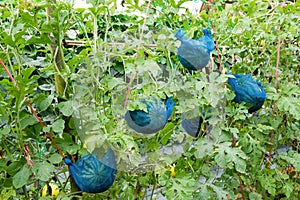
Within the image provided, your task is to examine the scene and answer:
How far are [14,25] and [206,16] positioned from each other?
1.90 ft

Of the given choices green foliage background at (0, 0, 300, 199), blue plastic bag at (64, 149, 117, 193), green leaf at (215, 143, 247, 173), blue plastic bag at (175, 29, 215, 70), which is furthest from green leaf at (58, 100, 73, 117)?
green leaf at (215, 143, 247, 173)

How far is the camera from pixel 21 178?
2.95ft

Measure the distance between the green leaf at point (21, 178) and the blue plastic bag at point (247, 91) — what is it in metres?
0.64

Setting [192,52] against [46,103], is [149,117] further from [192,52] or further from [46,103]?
[46,103]

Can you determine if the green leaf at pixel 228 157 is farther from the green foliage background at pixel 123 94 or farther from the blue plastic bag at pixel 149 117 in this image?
the blue plastic bag at pixel 149 117

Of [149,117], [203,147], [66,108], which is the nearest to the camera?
[149,117]

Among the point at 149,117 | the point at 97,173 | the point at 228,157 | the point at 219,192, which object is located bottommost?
the point at 219,192

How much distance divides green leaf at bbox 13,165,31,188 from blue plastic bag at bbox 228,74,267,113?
0.64 metres

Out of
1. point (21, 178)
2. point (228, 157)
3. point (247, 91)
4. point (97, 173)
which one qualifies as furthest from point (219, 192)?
point (21, 178)

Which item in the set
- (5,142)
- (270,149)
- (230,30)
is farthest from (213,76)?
(270,149)

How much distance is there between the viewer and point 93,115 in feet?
2.56

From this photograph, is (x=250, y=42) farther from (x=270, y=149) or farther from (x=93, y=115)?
(x=93, y=115)

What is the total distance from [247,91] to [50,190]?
2.20 feet

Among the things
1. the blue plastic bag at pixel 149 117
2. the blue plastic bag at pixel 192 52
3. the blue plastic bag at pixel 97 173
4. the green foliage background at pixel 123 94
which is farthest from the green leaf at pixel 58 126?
the blue plastic bag at pixel 192 52
